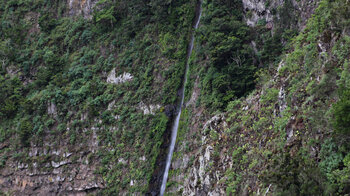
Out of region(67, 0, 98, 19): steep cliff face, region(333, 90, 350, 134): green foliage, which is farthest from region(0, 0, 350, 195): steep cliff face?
region(67, 0, 98, 19): steep cliff face

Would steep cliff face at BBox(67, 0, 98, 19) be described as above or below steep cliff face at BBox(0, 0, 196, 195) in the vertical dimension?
above

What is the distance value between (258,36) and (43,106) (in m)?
23.4

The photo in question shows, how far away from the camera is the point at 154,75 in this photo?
32844 millimetres

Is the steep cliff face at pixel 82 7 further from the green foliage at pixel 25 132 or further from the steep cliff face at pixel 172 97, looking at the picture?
the green foliage at pixel 25 132

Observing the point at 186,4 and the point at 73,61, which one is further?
the point at 73,61

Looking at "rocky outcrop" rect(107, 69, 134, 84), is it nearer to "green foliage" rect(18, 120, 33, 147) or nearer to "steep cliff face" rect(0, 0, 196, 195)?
"steep cliff face" rect(0, 0, 196, 195)

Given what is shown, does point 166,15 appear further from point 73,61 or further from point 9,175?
point 9,175

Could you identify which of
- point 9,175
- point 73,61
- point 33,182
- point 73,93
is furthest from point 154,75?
point 9,175

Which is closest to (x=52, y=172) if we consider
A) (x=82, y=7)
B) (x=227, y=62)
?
(x=227, y=62)

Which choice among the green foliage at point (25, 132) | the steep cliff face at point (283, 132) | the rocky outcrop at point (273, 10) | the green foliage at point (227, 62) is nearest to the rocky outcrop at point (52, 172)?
the green foliage at point (25, 132)

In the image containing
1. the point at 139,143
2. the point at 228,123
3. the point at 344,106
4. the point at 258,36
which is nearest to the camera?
the point at 344,106

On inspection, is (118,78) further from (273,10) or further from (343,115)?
(343,115)

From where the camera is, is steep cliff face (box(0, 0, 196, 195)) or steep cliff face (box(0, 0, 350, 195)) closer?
steep cliff face (box(0, 0, 350, 195))

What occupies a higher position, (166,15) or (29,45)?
(29,45)
